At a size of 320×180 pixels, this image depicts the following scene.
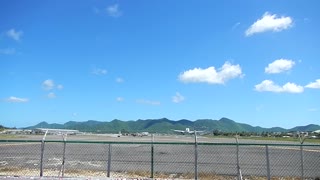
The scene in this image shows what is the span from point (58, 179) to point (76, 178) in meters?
0.78

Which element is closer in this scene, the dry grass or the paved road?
the dry grass

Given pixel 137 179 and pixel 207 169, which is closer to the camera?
pixel 137 179

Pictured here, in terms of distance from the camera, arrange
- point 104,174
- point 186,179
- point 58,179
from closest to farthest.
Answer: point 58,179 < point 186,179 < point 104,174

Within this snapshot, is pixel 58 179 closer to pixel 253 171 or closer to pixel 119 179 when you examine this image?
pixel 119 179

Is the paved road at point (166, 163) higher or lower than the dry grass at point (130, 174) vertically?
higher

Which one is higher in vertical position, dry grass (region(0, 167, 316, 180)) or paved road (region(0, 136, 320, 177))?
paved road (region(0, 136, 320, 177))

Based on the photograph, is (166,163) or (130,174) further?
(166,163)

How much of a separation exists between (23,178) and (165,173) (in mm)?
6777

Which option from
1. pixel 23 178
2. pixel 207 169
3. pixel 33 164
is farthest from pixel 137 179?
pixel 33 164

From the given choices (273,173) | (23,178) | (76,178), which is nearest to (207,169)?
(273,173)

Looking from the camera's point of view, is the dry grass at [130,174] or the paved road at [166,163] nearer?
the dry grass at [130,174]

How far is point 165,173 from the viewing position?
2095 centimetres

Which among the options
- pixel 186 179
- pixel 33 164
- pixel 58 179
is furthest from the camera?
pixel 33 164

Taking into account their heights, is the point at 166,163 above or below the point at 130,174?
above
